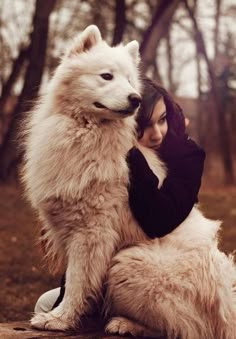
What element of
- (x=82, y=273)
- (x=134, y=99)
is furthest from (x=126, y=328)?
(x=134, y=99)

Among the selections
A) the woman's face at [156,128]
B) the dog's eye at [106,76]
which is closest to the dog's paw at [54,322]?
the woman's face at [156,128]

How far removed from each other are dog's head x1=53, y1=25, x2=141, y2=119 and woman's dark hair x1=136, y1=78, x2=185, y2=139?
9 cm

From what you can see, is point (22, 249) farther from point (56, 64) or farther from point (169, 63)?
point (169, 63)

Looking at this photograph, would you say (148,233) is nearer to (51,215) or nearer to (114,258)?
(114,258)

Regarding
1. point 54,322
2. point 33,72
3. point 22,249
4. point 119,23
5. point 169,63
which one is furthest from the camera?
point 169,63

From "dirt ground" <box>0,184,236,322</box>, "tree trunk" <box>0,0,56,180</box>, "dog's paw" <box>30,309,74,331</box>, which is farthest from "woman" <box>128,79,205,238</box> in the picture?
"tree trunk" <box>0,0,56,180</box>

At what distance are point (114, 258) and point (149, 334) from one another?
19.1 inches

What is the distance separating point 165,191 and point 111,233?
401 millimetres

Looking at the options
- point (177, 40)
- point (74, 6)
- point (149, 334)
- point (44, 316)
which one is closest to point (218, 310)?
point (149, 334)

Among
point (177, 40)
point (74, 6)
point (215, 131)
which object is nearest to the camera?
point (74, 6)

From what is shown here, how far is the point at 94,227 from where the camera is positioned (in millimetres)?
3445

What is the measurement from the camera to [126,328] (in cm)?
342

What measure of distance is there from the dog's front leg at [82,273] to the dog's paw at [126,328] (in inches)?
7.0

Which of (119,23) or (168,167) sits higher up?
(119,23)
